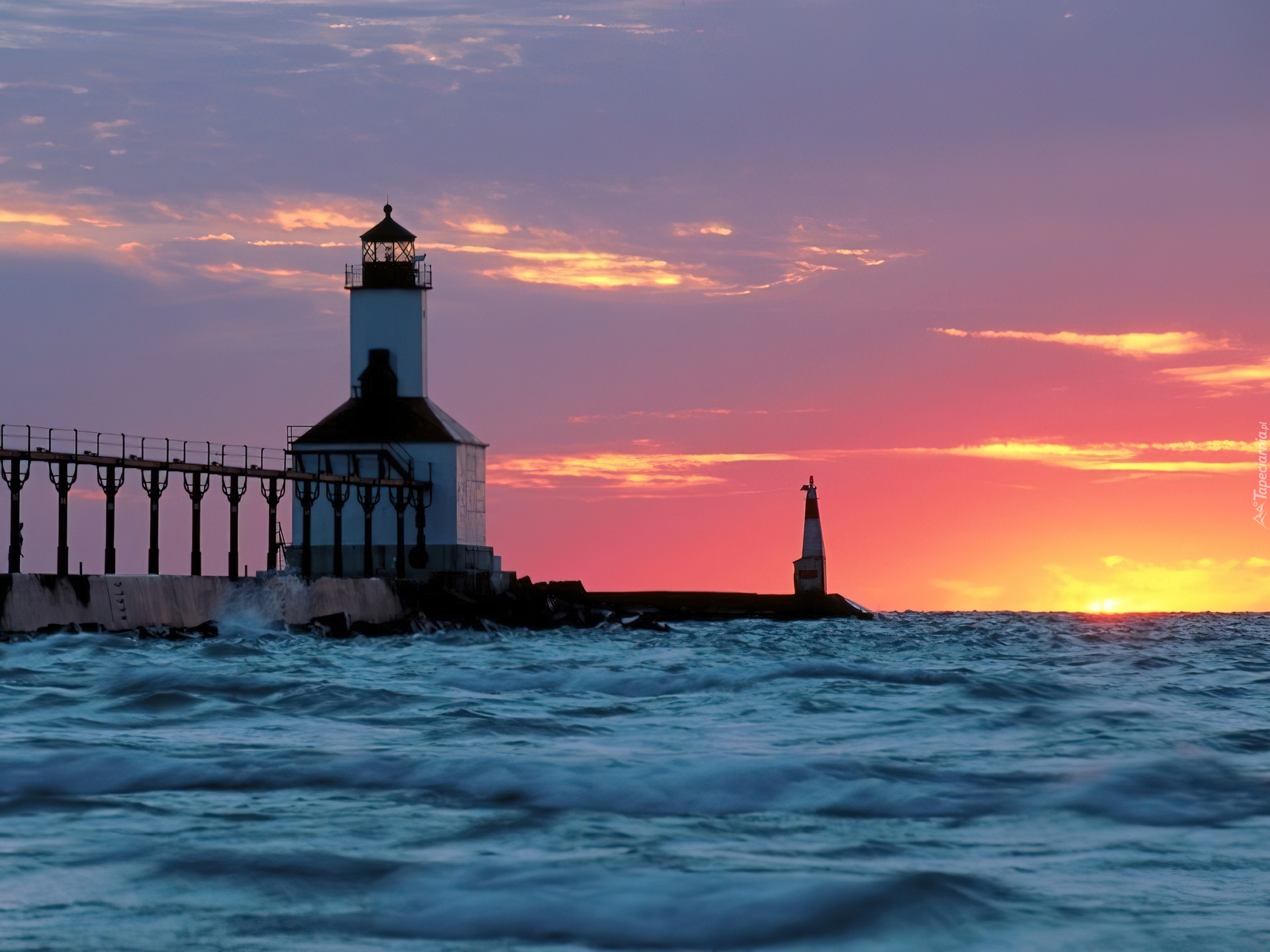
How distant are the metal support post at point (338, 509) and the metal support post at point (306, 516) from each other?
1.63ft

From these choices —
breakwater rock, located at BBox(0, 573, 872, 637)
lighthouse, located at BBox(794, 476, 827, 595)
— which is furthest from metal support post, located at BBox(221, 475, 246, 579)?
lighthouse, located at BBox(794, 476, 827, 595)

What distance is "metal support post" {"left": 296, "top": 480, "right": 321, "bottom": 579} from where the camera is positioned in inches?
1768

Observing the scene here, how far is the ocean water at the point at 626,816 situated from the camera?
247 inches

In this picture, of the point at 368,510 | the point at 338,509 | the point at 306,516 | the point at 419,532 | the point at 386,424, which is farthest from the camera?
the point at 386,424

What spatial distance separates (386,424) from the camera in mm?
49000

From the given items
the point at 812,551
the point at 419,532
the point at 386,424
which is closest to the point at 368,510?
the point at 419,532

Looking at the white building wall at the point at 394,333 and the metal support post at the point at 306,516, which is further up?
the white building wall at the point at 394,333

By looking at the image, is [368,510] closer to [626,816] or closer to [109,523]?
[109,523]

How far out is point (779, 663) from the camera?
22.7 meters

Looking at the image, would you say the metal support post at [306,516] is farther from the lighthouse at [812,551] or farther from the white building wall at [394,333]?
the lighthouse at [812,551]

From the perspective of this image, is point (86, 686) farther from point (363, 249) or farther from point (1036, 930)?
point (363, 249)

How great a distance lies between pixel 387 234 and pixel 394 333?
388 centimetres

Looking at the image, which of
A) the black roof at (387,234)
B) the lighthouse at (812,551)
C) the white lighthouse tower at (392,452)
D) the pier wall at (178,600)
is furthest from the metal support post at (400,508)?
the lighthouse at (812,551)

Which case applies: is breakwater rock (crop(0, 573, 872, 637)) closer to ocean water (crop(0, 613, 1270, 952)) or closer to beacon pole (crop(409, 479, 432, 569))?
beacon pole (crop(409, 479, 432, 569))
